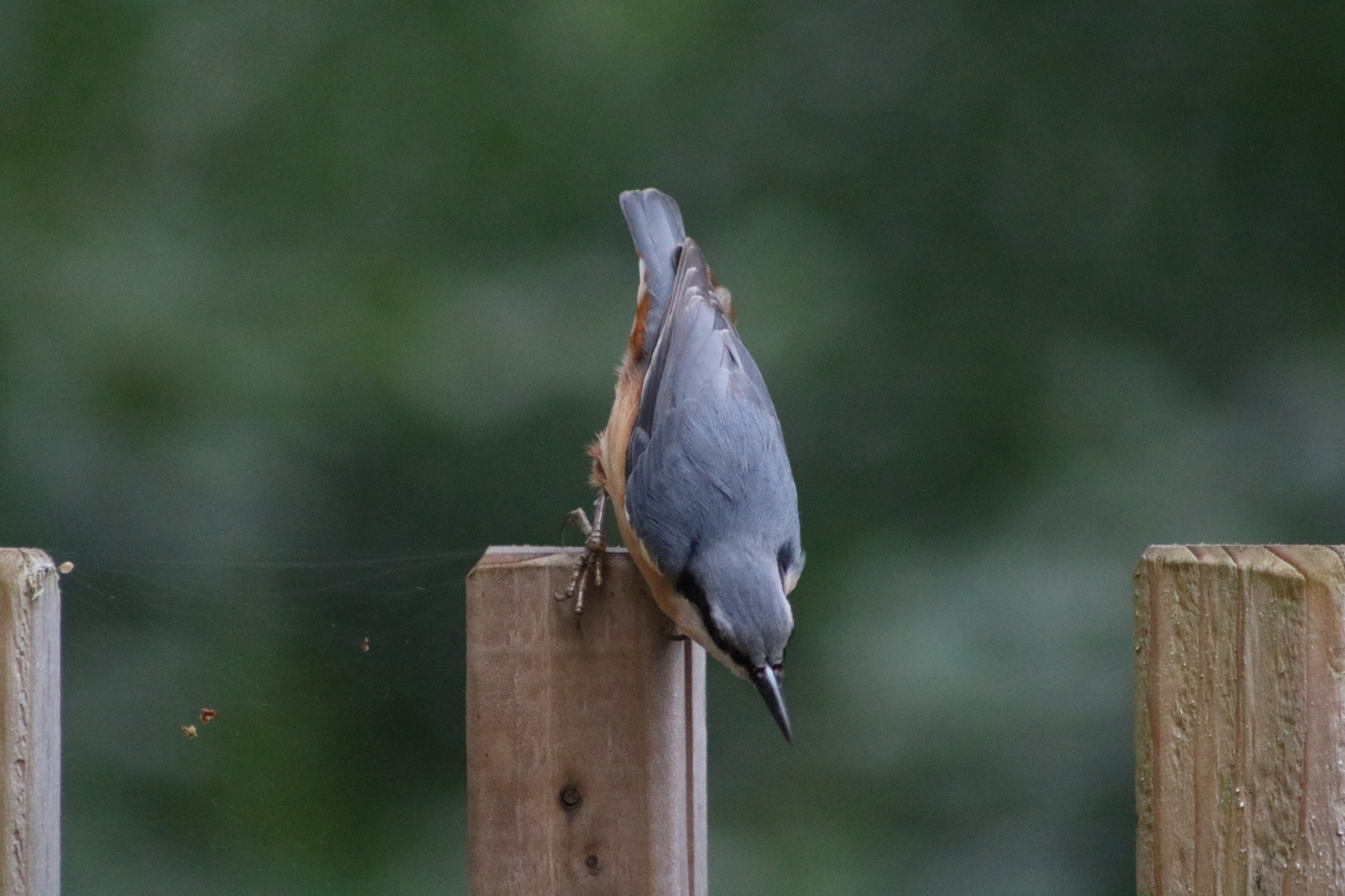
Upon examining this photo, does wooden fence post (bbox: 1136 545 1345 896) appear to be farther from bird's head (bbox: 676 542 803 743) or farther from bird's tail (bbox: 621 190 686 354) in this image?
bird's tail (bbox: 621 190 686 354)

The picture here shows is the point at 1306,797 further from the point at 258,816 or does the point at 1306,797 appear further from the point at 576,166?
the point at 576,166

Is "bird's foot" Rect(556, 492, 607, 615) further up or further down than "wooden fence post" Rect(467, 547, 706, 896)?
further up

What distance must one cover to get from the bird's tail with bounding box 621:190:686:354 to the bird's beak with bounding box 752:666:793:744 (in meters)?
1.08

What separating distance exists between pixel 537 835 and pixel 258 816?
1704 millimetres

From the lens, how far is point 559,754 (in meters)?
1.36

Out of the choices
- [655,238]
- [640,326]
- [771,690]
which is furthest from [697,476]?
[655,238]

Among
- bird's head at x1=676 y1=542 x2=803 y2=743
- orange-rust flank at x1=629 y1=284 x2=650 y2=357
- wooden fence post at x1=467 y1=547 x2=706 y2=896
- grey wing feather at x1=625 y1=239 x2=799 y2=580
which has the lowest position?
wooden fence post at x1=467 y1=547 x2=706 y2=896

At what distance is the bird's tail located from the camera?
2.78 metres

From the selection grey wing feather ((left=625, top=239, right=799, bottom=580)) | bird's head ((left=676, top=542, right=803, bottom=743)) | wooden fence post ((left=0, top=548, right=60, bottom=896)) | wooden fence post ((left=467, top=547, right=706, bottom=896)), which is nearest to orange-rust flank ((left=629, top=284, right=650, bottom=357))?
grey wing feather ((left=625, top=239, right=799, bottom=580))

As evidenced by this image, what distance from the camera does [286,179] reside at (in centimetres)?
347

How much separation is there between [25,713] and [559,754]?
A: 0.48 m

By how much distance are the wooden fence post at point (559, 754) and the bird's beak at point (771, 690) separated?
1.04 ft

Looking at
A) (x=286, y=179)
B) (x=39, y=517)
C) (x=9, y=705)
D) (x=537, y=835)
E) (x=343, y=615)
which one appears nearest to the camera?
(x=9, y=705)

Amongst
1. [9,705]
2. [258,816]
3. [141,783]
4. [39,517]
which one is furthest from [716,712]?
[9,705]
